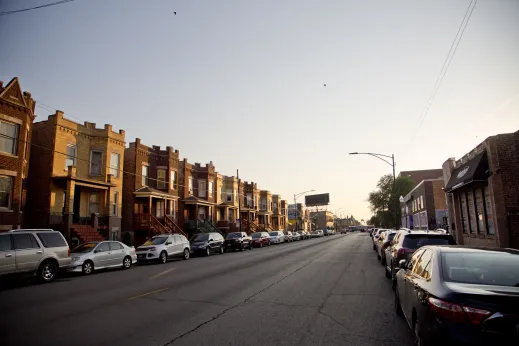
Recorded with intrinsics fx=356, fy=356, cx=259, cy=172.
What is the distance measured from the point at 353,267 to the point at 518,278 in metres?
12.5

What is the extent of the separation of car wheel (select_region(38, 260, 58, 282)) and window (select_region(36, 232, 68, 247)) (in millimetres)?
748

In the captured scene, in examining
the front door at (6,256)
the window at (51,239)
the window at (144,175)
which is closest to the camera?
the front door at (6,256)

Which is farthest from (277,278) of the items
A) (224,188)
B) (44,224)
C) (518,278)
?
(224,188)

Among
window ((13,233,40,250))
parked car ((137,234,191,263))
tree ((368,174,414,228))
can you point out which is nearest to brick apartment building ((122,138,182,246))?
parked car ((137,234,191,263))

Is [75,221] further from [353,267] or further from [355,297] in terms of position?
[355,297]

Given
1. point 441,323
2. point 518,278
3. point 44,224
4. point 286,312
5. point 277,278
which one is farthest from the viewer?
point 44,224

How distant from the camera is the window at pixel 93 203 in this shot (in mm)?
27453

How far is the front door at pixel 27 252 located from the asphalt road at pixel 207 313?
865mm

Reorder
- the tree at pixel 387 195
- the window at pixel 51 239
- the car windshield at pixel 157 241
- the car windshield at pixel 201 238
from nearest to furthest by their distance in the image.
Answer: the window at pixel 51 239 < the car windshield at pixel 157 241 < the car windshield at pixel 201 238 < the tree at pixel 387 195

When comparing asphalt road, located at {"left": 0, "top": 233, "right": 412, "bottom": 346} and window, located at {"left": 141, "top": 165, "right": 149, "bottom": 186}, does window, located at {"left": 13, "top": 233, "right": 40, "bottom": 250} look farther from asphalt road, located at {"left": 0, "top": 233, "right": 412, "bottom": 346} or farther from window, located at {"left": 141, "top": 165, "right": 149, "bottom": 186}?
window, located at {"left": 141, "top": 165, "right": 149, "bottom": 186}

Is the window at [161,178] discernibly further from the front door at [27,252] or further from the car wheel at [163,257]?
the front door at [27,252]

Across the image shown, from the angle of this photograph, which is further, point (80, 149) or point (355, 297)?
point (80, 149)

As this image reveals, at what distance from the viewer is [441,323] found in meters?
3.88

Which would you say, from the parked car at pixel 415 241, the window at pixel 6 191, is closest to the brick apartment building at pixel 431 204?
the parked car at pixel 415 241
